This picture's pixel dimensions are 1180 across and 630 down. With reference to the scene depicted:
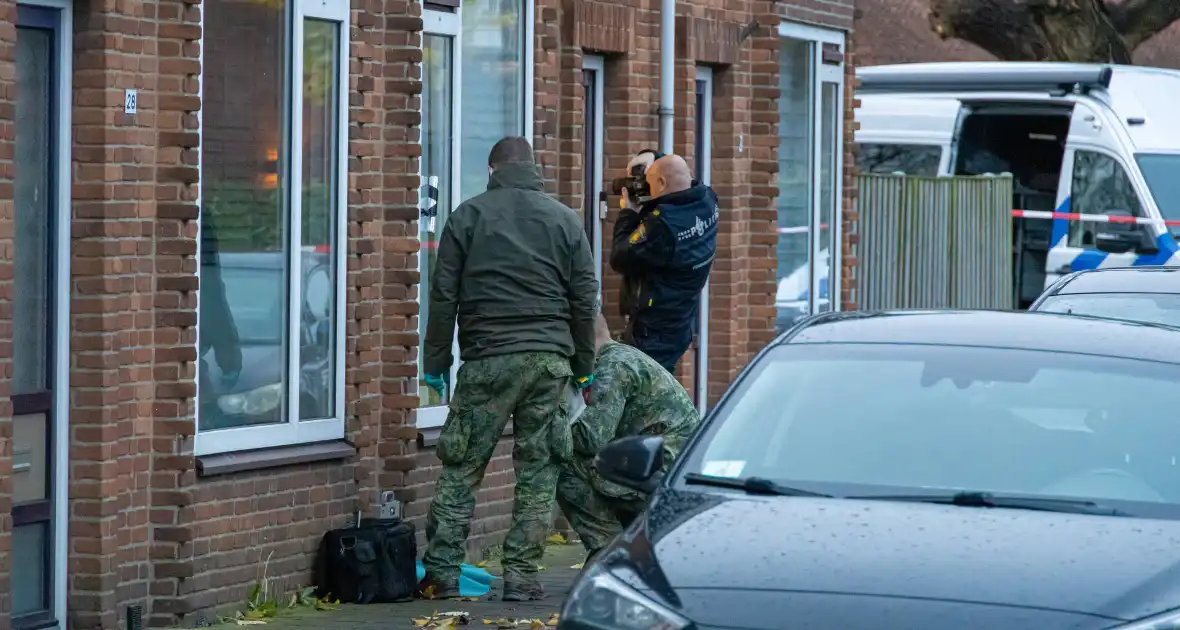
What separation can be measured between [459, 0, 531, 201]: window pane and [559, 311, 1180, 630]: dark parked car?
490 centimetres

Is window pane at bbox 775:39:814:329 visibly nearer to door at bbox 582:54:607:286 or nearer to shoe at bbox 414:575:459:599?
door at bbox 582:54:607:286

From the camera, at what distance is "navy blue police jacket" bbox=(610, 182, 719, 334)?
11516mm

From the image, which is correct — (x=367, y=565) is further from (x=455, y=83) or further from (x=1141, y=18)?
(x=1141, y=18)

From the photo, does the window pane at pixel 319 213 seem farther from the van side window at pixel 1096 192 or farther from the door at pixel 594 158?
the van side window at pixel 1096 192

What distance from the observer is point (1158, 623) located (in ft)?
16.8

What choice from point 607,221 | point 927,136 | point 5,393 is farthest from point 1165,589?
point 927,136

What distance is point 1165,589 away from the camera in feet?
17.3

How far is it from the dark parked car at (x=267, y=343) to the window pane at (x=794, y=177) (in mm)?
6516

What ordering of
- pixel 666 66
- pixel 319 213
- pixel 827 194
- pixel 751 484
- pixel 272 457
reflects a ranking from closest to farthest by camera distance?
1. pixel 751 484
2. pixel 272 457
3. pixel 319 213
4. pixel 666 66
5. pixel 827 194

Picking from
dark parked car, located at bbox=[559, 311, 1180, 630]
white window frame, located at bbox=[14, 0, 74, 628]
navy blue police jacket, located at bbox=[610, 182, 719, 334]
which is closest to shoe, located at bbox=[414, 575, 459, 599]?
white window frame, located at bbox=[14, 0, 74, 628]

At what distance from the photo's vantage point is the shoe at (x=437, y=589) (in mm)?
10016

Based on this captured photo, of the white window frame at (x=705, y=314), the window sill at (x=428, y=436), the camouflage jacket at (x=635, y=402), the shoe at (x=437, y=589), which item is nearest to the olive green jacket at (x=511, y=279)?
the camouflage jacket at (x=635, y=402)

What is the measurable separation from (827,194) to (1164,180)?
135 inches

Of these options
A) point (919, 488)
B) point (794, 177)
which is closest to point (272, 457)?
point (919, 488)
